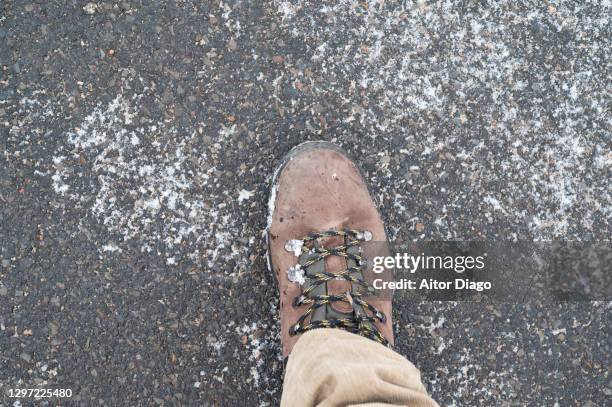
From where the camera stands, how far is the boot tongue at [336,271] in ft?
5.08

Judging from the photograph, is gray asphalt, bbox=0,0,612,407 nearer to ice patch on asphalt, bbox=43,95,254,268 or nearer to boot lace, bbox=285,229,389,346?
ice patch on asphalt, bbox=43,95,254,268

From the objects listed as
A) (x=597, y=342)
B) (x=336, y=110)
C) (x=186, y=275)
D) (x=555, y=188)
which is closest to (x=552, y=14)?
(x=555, y=188)

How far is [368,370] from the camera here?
47.6 inches

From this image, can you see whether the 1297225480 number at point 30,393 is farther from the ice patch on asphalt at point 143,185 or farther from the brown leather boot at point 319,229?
the brown leather boot at point 319,229

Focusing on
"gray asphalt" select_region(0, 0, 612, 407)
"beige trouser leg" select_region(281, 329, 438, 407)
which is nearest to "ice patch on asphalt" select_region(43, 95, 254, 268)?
"gray asphalt" select_region(0, 0, 612, 407)

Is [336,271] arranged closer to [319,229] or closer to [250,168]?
[319,229]

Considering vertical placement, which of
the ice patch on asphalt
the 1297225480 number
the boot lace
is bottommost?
the 1297225480 number

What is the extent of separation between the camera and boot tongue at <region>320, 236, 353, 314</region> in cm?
155

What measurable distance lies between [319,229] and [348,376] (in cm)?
53

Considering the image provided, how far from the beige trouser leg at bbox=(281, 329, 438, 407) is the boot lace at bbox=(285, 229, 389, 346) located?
0.35 ft

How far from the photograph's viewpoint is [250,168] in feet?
5.37

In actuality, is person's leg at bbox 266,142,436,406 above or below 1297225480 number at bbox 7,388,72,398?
above

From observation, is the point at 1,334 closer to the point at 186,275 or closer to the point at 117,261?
the point at 117,261

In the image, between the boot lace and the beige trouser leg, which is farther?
the boot lace
